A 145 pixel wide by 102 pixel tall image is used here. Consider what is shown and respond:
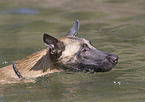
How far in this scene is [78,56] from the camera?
594 centimetres

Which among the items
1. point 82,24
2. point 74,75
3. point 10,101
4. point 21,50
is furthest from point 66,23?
point 10,101

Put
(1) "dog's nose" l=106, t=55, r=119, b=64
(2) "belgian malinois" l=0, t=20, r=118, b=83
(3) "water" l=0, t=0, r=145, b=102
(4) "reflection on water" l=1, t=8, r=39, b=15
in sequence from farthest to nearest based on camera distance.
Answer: (4) "reflection on water" l=1, t=8, r=39, b=15
(2) "belgian malinois" l=0, t=20, r=118, b=83
(1) "dog's nose" l=106, t=55, r=119, b=64
(3) "water" l=0, t=0, r=145, b=102

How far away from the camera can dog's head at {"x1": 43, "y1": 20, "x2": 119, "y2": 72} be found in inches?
231

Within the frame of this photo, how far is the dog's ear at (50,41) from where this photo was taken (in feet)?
18.4

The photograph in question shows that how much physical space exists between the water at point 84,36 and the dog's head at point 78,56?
36 cm

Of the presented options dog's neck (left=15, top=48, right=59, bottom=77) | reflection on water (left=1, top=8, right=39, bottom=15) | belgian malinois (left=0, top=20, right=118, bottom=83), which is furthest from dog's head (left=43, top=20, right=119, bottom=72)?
reflection on water (left=1, top=8, right=39, bottom=15)

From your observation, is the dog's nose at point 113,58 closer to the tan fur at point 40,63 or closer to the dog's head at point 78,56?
the dog's head at point 78,56

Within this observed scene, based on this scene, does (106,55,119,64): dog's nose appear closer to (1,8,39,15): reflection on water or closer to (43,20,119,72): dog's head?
(43,20,119,72): dog's head

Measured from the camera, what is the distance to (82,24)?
473 inches

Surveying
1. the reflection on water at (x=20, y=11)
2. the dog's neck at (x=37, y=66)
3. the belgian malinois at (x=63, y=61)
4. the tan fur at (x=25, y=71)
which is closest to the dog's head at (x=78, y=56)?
the belgian malinois at (x=63, y=61)

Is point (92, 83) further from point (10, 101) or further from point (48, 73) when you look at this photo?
point (10, 101)

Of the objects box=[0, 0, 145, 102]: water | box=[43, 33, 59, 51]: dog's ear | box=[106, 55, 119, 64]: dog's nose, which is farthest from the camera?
box=[106, 55, 119, 64]: dog's nose

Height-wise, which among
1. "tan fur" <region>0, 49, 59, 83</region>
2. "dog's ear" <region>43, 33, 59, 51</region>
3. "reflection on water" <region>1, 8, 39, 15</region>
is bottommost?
"tan fur" <region>0, 49, 59, 83</region>

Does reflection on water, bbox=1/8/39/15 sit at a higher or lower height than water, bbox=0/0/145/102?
higher
